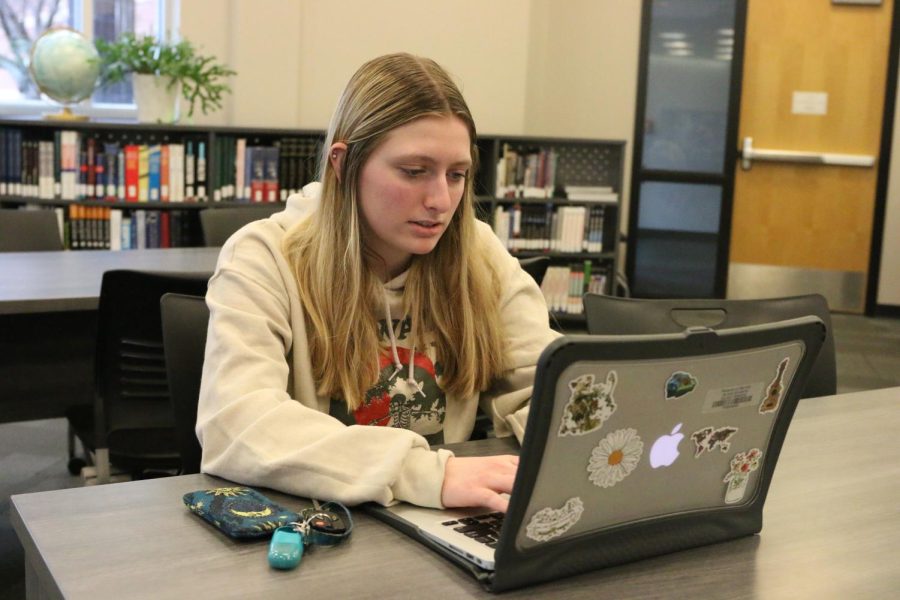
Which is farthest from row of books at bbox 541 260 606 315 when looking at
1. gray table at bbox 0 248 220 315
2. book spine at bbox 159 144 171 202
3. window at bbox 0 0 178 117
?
gray table at bbox 0 248 220 315

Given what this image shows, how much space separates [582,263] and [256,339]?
5.05 metres

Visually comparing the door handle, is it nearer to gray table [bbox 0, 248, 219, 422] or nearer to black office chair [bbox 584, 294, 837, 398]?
gray table [bbox 0, 248, 219, 422]

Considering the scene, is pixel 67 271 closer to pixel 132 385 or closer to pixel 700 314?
pixel 132 385

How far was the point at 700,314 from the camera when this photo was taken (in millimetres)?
2037

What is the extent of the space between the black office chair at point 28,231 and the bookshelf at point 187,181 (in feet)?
5.71

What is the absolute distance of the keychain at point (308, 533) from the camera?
3.33 ft

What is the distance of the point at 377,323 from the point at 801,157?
19.9 feet

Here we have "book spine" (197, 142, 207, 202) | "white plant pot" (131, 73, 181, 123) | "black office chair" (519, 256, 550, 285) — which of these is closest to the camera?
"black office chair" (519, 256, 550, 285)

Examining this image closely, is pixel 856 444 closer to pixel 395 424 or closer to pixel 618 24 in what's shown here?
pixel 395 424

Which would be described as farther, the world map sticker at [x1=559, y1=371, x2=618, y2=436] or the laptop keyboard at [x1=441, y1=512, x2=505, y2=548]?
the laptop keyboard at [x1=441, y1=512, x2=505, y2=548]

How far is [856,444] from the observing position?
61.7 inches

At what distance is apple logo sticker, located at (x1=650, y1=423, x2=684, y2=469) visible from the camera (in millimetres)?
1017

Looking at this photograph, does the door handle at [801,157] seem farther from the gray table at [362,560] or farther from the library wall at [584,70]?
the gray table at [362,560]

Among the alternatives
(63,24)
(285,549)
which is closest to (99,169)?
(63,24)
